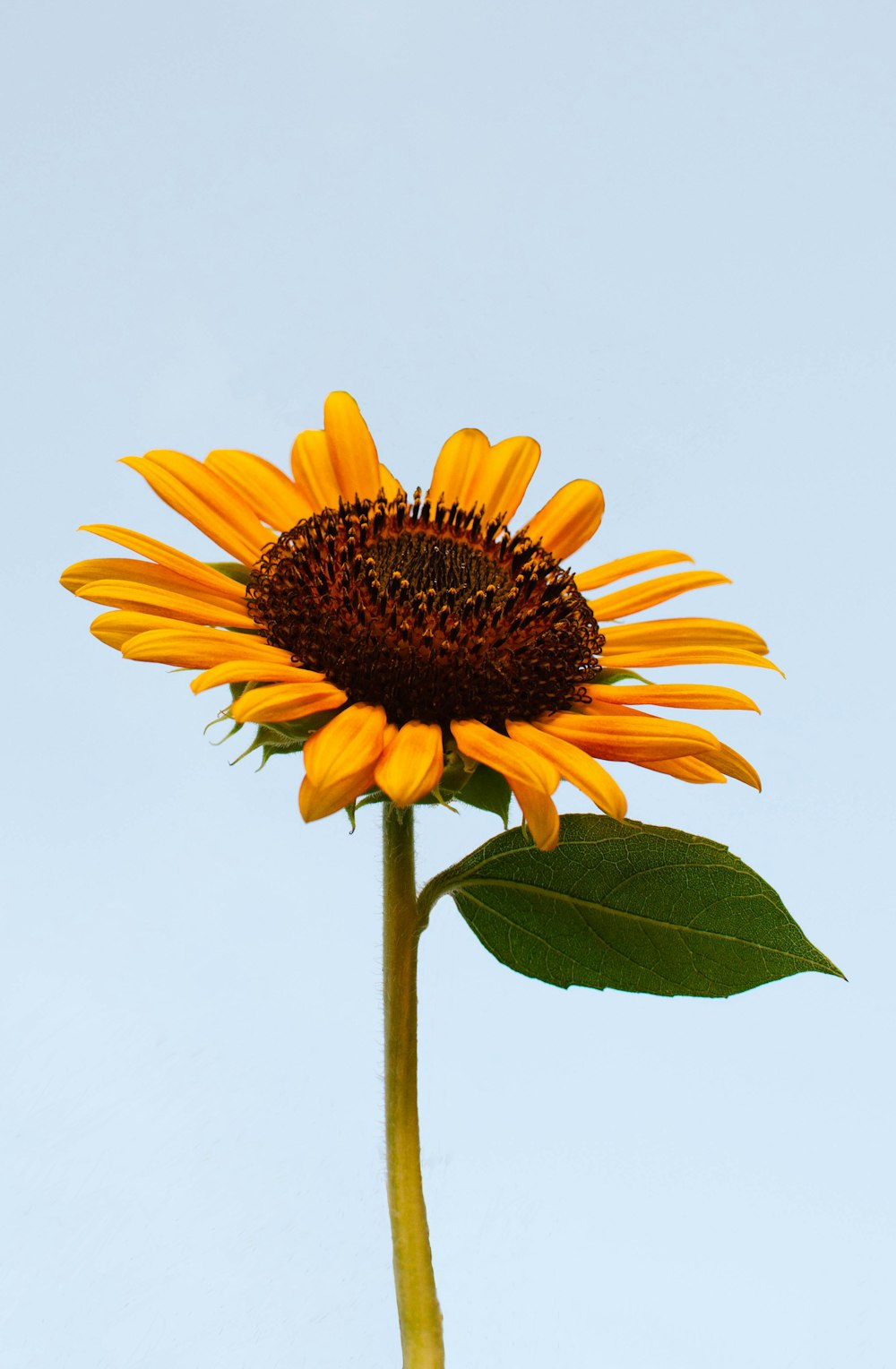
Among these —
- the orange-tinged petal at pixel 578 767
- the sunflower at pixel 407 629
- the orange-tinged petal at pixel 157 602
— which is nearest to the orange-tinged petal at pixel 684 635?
the sunflower at pixel 407 629

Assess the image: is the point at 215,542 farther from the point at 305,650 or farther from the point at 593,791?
the point at 593,791

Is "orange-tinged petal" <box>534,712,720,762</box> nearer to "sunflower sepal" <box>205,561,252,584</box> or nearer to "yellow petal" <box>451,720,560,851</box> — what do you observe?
"yellow petal" <box>451,720,560,851</box>

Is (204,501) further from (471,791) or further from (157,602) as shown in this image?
(471,791)

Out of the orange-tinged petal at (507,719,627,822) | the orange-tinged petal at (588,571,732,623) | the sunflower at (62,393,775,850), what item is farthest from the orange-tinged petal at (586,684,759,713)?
the orange-tinged petal at (588,571,732,623)

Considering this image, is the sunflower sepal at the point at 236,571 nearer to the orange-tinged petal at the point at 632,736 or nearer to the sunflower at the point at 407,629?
the sunflower at the point at 407,629

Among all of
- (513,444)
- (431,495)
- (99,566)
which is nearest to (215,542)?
(99,566)
